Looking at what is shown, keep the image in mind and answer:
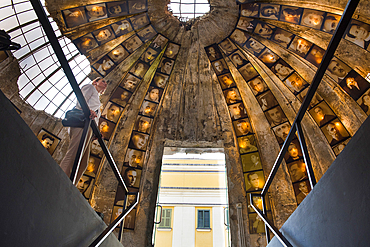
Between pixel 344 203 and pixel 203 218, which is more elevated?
pixel 203 218

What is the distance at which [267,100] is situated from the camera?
1194cm

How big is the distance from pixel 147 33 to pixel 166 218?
8358mm

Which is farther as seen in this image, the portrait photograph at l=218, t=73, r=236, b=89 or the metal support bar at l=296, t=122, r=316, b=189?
the portrait photograph at l=218, t=73, r=236, b=89

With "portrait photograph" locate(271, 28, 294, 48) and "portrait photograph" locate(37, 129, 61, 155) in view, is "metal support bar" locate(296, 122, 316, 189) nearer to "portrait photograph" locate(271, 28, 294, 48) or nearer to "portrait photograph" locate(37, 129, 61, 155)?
"portrait photograph" locate(271, 28, 294, 48)

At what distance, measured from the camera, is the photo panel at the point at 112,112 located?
1174 cm

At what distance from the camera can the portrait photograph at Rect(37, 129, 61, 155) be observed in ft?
33.7

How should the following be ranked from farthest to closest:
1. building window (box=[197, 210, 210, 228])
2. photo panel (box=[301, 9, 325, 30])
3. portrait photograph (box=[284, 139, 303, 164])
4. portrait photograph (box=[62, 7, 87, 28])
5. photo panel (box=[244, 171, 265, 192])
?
portrait photograph (box=[284, 139, 303, 164])
photo panel (box=[244, 171, 265, 192])
building window (box=[197, 210, 210, 228])
portrait photograph (box=[62, 7, 87, 28])
photo panel (box=[301, 9, 325, 30])

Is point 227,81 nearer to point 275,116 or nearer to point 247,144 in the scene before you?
point 275,116

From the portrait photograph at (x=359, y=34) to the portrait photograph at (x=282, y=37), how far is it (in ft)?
7.44

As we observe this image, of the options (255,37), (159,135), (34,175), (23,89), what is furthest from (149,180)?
(34,175)

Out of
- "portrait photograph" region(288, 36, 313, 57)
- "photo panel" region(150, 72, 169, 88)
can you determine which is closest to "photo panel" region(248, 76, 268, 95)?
"portrait photograph" region(288, 36, 313, 57)

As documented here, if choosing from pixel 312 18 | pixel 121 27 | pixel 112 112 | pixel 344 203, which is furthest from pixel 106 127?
pixel 344 203

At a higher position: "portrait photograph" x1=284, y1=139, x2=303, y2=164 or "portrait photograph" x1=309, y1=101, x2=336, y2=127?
"portrait photograph" x1=309, y1=101, x2=336, y2=127

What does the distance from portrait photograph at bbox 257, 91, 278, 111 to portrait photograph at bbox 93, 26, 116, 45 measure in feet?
24.6
